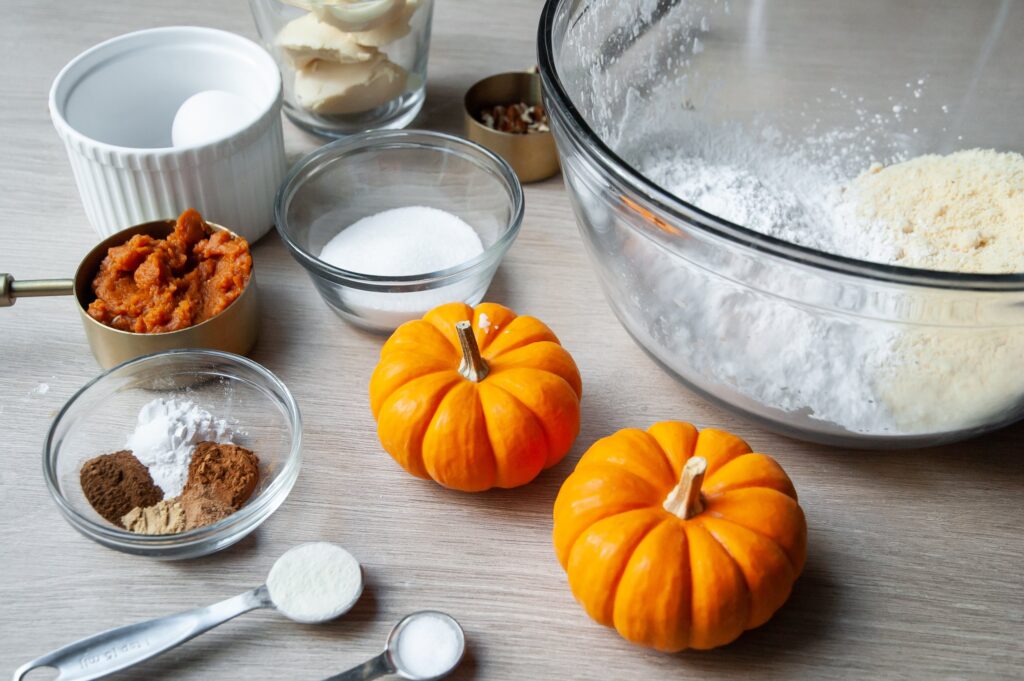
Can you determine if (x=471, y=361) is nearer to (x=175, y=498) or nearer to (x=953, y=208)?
(x=175, y=498)

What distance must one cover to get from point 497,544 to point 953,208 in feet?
2.35

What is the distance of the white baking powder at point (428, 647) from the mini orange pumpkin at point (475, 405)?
0.50ft

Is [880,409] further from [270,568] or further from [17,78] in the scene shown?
[17,78]

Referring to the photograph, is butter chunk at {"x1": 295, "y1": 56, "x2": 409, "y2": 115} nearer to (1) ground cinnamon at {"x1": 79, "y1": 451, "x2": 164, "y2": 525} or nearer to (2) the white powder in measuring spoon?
(2) the white powder in measuring spoon

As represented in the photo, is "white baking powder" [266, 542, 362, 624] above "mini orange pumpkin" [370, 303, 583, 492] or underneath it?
underneath

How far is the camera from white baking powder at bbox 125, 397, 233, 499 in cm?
101

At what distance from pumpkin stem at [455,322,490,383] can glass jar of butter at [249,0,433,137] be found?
596 millimetres

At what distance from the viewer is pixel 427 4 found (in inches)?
57.6

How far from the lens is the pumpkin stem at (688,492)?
82cm

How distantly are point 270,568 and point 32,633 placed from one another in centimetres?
23

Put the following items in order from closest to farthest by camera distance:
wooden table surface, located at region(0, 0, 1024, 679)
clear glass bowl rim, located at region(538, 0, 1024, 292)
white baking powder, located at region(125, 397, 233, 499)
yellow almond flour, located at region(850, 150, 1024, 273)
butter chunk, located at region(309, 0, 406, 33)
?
clear glass bowl rim, located at region(538, 0, 1024, 292), wooden table surface, located at region(0, 0, 1024, 679), white baking powder, located at region(125, 397, 233, 499), yellow almond flour, located at region(850, 150, 1024, 273), butter chunk, located at region(309, 0, 406, 33)

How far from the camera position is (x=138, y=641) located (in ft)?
2.83

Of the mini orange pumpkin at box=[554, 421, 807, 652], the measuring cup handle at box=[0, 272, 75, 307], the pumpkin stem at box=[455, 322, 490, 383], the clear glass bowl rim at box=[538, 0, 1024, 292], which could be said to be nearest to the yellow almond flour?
the clear glass bowl rim at box=[538, 0, 1024, 292]

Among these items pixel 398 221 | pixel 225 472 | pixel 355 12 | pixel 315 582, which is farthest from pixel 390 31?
pixel 315 582
